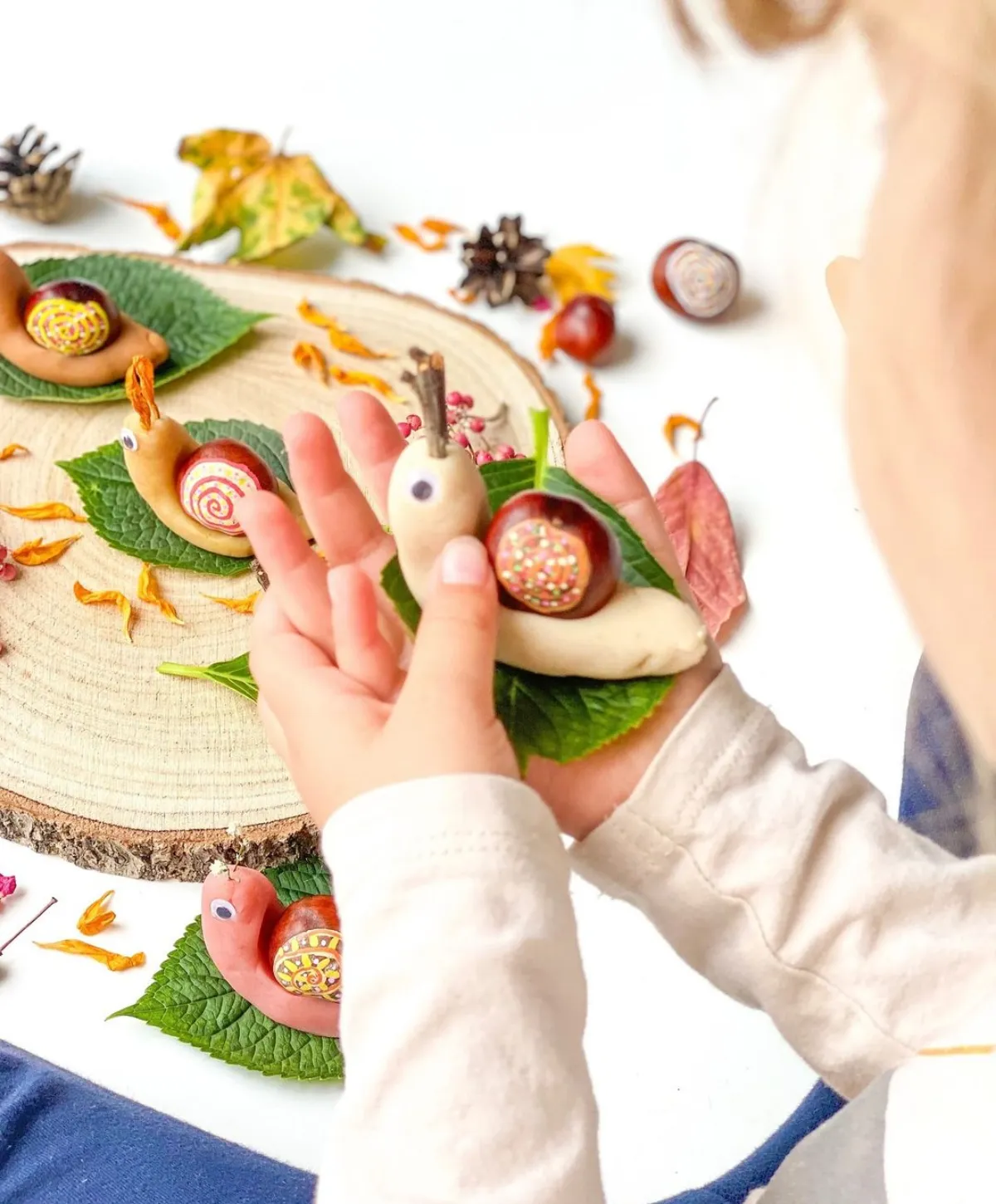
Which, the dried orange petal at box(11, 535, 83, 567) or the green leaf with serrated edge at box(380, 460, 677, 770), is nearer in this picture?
the green leaf with serrated edge at box(380, 460, 677, 770)

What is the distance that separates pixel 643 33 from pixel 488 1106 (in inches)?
46.7

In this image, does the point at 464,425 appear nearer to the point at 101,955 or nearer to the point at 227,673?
the point at 227,673

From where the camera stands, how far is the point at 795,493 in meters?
0.95

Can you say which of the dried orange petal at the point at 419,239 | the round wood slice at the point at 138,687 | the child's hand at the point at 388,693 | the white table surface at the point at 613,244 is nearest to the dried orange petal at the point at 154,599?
the round wood slice at the point at 138,687

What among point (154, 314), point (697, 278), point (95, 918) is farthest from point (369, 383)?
point (95, 918)

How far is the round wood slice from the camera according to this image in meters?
0.74

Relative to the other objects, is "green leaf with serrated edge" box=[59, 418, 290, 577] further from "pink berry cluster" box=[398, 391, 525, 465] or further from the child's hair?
the child's hair

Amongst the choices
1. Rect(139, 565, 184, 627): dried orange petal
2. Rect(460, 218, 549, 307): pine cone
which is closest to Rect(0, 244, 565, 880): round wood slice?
Rect(139, 565, 184, 627): dried orange petal

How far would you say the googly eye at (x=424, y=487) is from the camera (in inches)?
18.7

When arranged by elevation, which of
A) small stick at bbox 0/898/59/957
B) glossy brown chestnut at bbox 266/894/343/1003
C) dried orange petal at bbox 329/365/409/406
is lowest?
small stick at bbox 0/898/59/957

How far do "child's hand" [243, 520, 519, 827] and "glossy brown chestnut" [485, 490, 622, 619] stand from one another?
0.02m

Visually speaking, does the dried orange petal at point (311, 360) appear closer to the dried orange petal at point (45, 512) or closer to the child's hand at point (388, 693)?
the dried orange petal at point (45, 512)

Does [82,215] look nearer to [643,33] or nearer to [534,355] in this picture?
[534,355]

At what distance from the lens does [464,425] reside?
88 centimetres
